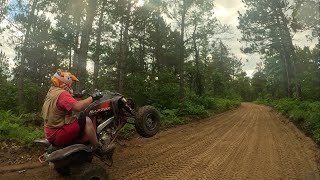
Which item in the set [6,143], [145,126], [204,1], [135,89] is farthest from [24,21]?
[145,126]

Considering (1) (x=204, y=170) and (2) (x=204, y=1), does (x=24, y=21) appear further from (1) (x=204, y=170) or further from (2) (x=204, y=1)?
(1) (x=204, y=170)

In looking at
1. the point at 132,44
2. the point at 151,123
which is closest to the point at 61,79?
the point at 151,123

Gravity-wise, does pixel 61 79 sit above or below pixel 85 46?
below

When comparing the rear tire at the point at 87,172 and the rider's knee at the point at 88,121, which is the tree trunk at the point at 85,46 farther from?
the rear tire at the point at 87,172

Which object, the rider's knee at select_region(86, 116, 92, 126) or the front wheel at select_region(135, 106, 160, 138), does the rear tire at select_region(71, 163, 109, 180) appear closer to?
the rider's knee at select_region(86, 116, 92, 126)

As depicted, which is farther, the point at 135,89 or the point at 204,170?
the point at 135,89

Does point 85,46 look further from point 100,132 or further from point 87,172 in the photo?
point 87,172

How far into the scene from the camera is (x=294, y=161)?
7.22 metres

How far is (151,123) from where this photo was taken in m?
7.02

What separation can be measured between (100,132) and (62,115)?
99 centimetres

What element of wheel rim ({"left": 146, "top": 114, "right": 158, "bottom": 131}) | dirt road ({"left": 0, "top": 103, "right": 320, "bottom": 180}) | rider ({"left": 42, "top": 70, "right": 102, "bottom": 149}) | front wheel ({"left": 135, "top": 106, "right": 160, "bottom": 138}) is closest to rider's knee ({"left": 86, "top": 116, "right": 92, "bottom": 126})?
rider ({"left": 42, "top": 70, "right": 102, "bottom": 149})

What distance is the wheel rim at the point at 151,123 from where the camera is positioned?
271 inches

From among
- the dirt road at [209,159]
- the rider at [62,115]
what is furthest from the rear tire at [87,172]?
the dirt road at [209,159]

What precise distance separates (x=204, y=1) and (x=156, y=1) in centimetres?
432
